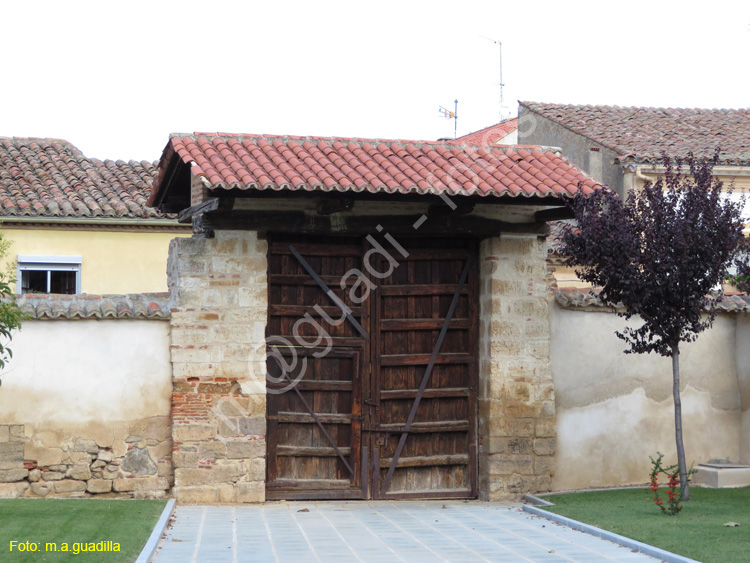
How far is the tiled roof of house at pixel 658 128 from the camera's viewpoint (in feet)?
66.0

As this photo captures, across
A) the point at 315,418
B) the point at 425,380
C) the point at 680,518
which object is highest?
the point at 425,380

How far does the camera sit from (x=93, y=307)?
10.3 meters

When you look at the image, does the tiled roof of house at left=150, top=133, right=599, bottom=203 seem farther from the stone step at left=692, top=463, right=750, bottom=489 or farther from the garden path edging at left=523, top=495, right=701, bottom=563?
the stone step at left=692, top=463, right=750, bottom=489

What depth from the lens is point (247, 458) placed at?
10320 mm

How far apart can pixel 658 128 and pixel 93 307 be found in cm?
1549

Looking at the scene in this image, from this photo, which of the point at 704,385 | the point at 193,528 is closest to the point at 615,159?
the point at 704,385

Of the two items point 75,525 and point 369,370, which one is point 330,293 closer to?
point 369,370

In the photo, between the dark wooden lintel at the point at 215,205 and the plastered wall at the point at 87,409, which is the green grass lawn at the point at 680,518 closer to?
the plastered wall at the point at 87,409

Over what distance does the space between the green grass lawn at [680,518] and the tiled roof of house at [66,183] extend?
34.5 ft

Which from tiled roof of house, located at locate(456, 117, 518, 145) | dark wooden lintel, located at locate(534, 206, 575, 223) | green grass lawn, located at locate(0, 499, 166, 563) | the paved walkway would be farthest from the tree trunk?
tiled roof of house, located at locate(456, 117, 518, 145)

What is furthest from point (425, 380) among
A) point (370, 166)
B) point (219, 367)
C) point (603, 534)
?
point (603, 534)

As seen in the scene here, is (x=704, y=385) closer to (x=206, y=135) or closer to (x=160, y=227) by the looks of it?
(x=206, y=135)

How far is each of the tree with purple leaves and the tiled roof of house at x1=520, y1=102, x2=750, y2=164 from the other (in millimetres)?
10513

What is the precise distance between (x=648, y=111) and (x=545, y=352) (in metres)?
14.0
